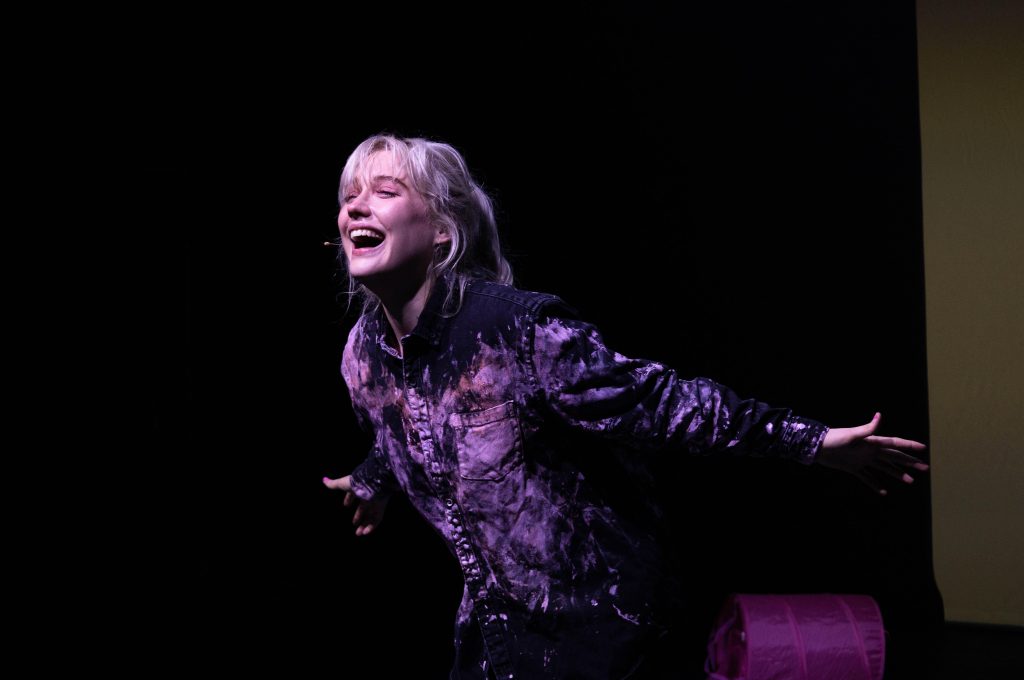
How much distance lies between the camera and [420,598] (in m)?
3.05

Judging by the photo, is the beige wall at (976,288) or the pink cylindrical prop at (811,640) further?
the beige wall at (976,288)

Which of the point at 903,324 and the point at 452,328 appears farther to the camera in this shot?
the point at 903,324

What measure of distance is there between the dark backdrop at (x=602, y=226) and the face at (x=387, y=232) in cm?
135

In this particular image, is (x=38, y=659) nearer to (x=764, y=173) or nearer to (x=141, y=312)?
(x=141, y=312)

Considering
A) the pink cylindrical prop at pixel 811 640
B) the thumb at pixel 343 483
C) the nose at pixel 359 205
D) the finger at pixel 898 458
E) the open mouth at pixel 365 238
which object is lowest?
the pink cylindrical prop at pixel 811 640

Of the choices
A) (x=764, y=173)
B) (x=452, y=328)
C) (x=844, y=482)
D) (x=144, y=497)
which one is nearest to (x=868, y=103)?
(x=764, y=173)

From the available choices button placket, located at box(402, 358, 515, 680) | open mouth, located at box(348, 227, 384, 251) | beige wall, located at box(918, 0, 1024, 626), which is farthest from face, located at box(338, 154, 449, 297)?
beige wall, located at box(918, 0, 1024, 626)

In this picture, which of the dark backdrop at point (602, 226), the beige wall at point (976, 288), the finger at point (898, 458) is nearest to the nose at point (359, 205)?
the finger at point (898, 458)

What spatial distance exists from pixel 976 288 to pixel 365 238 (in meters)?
2.22

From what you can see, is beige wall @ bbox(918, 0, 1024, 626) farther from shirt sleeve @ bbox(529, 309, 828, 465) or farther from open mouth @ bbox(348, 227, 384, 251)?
open mouth @ bbox(348, 227, 384, 251)

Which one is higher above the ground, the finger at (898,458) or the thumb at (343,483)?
the finger at (898,458)

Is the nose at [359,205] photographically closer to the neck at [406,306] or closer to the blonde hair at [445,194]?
the blonde hair at [445,194]

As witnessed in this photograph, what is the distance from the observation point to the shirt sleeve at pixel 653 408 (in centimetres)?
135

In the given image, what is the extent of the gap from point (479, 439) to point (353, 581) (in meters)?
1.80
